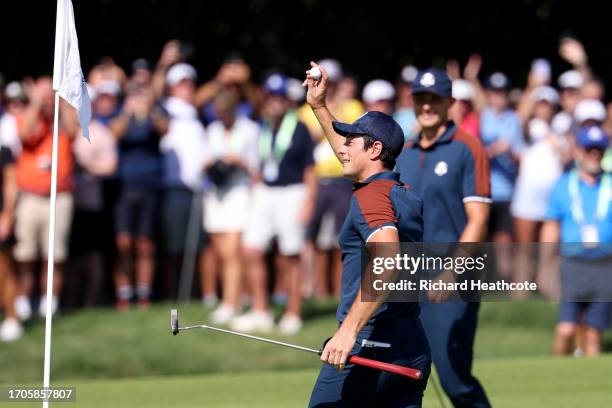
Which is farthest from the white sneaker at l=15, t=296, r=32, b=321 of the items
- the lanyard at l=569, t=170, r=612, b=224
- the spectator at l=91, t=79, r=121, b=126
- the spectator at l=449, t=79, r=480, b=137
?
the lanyard at l=569, t=170, r=612, b=224

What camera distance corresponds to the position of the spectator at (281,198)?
632 inches

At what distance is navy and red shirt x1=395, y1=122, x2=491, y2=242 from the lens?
10297 millimetres

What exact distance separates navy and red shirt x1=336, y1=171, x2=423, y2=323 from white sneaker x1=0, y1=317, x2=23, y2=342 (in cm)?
822

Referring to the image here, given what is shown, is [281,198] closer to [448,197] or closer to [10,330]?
[10,330]

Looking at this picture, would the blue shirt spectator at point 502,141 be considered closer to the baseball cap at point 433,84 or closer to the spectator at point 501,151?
the spectator at point 501,151

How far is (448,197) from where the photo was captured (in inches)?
407

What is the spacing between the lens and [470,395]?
9.99 m

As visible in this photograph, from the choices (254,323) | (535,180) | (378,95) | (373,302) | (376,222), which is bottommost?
(373,302)

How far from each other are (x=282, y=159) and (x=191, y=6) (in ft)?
17.0

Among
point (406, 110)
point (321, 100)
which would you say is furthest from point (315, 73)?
point (406, 110)

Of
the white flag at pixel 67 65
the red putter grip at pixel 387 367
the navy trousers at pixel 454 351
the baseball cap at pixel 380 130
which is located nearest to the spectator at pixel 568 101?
the navy trousers at pixel 454 351

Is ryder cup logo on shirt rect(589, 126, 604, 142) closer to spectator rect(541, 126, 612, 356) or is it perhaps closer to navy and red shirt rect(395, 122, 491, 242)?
spectator rect(541, 126, 612, 356)

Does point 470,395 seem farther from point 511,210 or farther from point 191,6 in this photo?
point 191,6

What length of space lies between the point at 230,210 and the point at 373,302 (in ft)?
30.0
